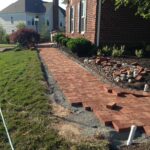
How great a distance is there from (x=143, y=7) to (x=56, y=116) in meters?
4.91

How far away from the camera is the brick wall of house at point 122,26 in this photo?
1409 centimetres

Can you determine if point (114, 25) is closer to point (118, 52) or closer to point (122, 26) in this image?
point (122, 26)

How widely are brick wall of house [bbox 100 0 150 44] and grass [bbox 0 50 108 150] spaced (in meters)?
5.63

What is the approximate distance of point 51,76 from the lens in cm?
967

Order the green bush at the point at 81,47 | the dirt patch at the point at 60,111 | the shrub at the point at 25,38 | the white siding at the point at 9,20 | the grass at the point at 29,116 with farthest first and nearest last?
1. the white siding at the point at 9,20
2. the shrub at the point at 25,38
3. the green bush at the point at 81,47
4. the dirt patch at the point at 60,111
5. the grass at the point at 29,116

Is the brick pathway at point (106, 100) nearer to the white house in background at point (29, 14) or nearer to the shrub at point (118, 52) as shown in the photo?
the shrub at point (118, 52)

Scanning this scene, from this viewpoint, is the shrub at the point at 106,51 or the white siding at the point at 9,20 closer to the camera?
the shrub at the point at 106,51

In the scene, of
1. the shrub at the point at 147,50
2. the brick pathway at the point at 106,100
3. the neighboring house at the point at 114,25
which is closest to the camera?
the brick pathway at the point at 106,100

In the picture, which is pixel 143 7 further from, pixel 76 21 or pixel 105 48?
pixel 76 21

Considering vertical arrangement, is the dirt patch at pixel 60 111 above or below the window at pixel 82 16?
below

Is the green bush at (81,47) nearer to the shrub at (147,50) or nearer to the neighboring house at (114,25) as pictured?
the neighboring house at (114,25)

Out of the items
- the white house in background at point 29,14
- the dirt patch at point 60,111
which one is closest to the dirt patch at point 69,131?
the dirt patch at point 60,111

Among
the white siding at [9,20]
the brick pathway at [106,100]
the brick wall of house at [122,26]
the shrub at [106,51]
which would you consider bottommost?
the white siding at [9,20]

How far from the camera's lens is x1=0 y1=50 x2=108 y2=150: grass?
4.77 metres
